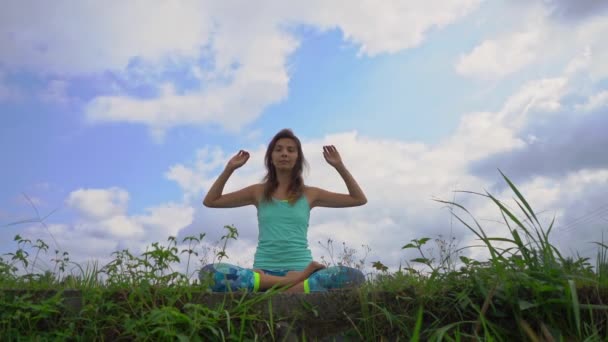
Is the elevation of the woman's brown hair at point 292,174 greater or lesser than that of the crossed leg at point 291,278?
greater

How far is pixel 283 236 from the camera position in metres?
5.81

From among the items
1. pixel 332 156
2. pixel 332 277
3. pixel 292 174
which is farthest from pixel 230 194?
pixel 332 277

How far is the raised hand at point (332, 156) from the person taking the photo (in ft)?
20.1

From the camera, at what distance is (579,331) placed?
298 centimetres

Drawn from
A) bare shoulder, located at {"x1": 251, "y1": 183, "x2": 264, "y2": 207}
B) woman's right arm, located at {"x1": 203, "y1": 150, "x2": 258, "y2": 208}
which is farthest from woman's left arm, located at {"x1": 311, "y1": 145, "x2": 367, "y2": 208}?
woman's right arm, located at {"x1": 203, "y1": 150, "x2": 258, "y2": 208}

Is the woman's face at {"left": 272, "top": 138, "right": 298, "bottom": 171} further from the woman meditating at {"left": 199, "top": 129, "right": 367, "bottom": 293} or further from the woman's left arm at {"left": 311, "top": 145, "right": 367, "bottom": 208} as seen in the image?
the woman's left arm at {"left": 311, "top": 145, "right": 367, "bottom": 208}

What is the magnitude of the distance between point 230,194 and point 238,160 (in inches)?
15.7

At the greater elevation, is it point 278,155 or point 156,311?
point 278,155

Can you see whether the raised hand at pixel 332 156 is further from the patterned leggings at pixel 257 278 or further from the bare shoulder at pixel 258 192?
the patterned leggings at pixel 257 278

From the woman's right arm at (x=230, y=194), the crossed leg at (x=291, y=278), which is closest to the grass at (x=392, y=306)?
the crossed leg at (x=291, y=278)

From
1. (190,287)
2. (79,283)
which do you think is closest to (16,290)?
(79,283)

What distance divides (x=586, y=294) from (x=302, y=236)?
3057 millimetres

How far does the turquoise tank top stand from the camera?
573 centimetres

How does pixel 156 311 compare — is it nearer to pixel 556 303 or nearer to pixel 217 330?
pixel 217 330
